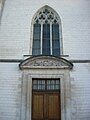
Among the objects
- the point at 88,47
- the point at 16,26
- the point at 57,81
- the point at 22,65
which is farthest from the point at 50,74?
the point at 16,26

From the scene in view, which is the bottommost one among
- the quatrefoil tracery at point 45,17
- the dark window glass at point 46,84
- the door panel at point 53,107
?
A: the door panel at point 53,107

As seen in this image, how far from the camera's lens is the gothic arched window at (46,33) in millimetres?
13961

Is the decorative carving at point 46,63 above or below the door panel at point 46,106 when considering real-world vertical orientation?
above

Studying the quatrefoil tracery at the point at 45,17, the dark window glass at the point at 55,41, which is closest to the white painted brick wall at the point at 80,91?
the dark window glass at the point at 55,41

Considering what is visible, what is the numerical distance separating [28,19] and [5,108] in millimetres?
5331

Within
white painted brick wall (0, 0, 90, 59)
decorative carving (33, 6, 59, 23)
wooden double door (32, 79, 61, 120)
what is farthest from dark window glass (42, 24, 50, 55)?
wooden double door (32, 79, 61, 120)

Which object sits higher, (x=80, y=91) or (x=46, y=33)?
(x=46, y=33)

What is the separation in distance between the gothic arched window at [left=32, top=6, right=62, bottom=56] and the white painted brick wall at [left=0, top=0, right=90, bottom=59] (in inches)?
12.3

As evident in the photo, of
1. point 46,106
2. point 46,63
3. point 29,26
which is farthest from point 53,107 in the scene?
point 29,26

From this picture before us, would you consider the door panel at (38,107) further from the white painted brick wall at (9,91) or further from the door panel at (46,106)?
the white painted brick wall at (9,91)

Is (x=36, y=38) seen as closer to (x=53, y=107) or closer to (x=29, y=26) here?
(x=29, y=26)

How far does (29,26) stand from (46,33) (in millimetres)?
1066

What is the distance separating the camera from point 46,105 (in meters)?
12.8

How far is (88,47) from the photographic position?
1373 centimetres
